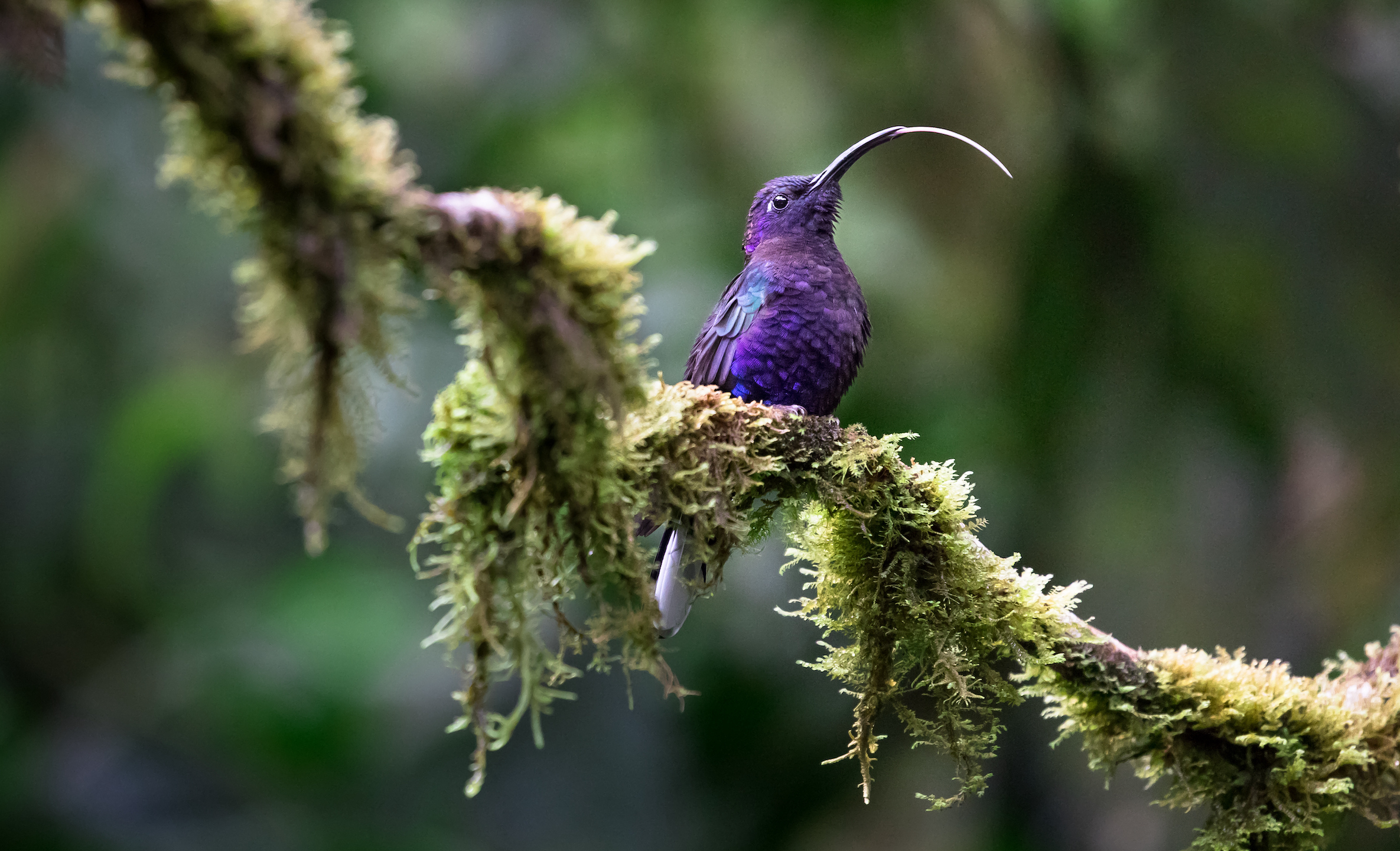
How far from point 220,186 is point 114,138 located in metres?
6.09

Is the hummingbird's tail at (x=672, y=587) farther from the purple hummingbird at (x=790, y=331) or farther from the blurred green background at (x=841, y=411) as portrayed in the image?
the blurred green background at (x=841, y=411)

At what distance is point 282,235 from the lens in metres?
1.31

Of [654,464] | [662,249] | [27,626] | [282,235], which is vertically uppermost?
[662,249]

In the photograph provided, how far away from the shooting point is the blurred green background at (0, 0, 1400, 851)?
5.00m

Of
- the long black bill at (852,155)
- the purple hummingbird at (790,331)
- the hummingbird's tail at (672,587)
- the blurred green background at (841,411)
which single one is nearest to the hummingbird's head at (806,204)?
the long black bill at (852,155)

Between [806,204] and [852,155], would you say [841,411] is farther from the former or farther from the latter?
[852,155]

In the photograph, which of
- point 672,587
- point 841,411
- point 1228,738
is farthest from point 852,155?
point 841,411

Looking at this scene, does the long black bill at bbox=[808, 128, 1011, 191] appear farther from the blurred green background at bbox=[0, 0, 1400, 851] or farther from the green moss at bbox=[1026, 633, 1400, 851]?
the blurred green background at bbox=[0, 0, 1400, 851]

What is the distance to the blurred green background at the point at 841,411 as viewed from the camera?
16.4ft

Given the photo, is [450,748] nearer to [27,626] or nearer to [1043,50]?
[27,626]

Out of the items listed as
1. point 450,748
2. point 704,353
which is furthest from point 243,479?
point 704,353

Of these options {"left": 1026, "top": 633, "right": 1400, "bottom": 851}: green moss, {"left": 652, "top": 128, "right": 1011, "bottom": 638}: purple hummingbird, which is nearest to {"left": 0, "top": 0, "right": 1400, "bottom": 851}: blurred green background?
{"left": 652, "top": 128, "right": 1011, "bottom": 638}: purple hummingbird

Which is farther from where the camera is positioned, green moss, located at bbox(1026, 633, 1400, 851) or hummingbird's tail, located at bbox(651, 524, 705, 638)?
hummingbird's tail, located at bbox(651, 524, 705, 638)

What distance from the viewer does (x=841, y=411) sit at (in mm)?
5301
